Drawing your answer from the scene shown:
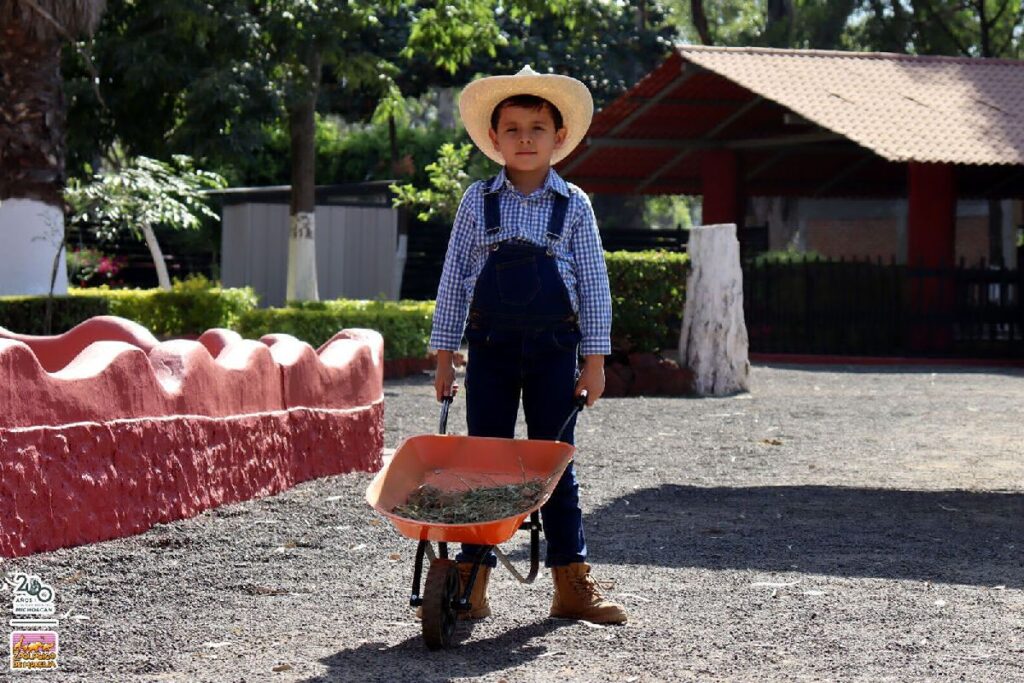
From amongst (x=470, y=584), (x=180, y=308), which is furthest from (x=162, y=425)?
(x=180, y=308)

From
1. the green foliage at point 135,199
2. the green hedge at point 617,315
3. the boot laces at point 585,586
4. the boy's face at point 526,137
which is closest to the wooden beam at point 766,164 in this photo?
the green hedge at point 617,315

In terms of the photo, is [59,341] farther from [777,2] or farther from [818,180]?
[777,2]

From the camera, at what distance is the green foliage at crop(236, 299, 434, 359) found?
17.4 meters

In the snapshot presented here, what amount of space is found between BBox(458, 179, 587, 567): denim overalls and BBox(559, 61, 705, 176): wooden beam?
54.2 feet

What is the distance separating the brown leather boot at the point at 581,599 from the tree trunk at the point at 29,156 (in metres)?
10.8

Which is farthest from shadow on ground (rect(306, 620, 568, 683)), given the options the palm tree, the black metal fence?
the black metal fence

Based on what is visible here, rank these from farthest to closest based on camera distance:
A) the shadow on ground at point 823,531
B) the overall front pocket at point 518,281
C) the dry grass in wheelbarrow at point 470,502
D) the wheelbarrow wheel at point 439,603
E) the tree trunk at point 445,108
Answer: the tree trunk at point 445,108 < the shadow on ground at point 823,531 < the overall front pocket at point 518,281 < the dry grass in wheelbarrow at point 470,502 < the wheelbarrow wheel at point 439,603

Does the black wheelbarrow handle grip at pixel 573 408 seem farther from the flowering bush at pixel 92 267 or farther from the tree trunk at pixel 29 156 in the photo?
the flowering bush at pixel 92 267

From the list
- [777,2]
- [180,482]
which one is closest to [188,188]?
[180,482]

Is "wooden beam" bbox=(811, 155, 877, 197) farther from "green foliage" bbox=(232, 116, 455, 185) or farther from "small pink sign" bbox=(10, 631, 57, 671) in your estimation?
"small pink sign" bbox=(10, 631, 57, 671)

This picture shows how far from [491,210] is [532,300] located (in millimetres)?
343

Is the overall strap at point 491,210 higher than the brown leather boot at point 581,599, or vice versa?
the overall strap at point 491,210

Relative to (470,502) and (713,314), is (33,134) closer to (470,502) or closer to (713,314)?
(713,314)

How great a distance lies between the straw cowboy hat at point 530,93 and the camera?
5414 millimetres
